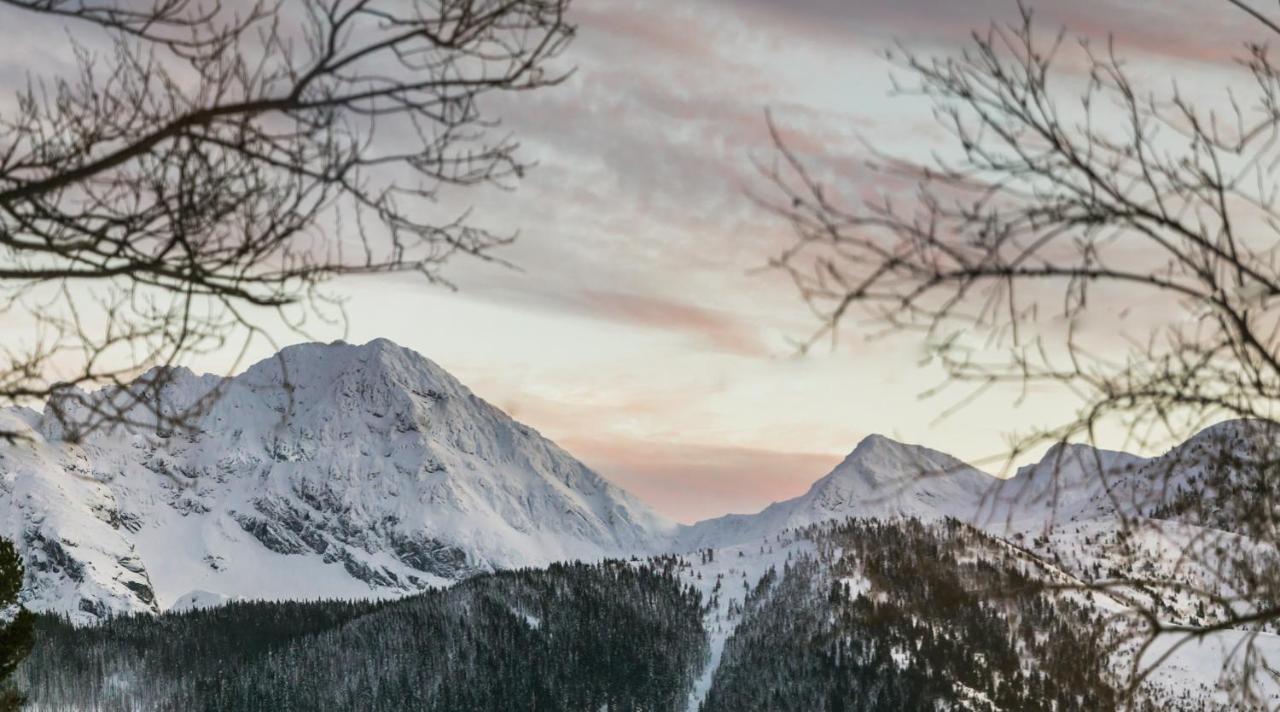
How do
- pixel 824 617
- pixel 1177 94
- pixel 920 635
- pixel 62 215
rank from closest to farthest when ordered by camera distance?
pixel 1177 94, pixel 62 215, pixel 920 635, pixel 824 617

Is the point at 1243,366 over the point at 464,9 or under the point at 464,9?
under

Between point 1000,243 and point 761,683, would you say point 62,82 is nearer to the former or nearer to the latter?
point 1000,243

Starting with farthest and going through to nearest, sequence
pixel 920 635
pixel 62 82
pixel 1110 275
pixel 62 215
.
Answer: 1. pixel 920 635
2. pixel 62 82
3. pixel 62 215
4. pixel 1110 275

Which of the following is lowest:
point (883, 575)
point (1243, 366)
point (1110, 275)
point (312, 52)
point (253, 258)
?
point (883, 575)

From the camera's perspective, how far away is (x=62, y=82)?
6.71m

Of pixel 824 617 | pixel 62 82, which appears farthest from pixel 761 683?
pixel 62 82

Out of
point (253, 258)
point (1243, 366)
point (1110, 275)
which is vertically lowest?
point (1243, 366)

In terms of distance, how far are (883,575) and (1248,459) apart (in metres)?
1.51

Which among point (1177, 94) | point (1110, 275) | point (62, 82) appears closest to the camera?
point (1110, 275)

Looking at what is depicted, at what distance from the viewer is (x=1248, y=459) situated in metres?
5.04

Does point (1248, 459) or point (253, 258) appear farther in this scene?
point (253, 258)

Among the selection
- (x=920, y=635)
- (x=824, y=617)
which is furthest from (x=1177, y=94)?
(x=824, y=617)

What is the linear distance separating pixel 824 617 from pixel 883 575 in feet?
653

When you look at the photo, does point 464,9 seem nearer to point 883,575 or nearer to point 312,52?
point 312,52
